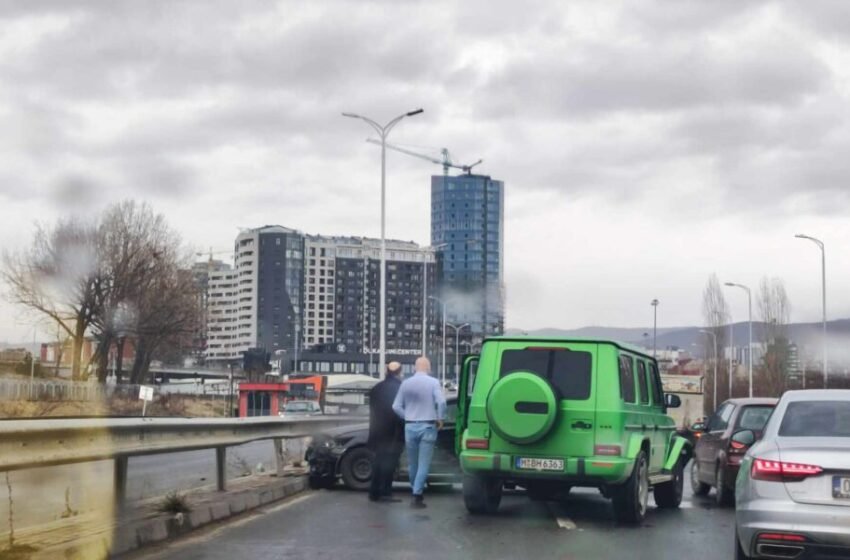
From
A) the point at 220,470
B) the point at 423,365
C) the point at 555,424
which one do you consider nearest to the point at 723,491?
the point at 555,424

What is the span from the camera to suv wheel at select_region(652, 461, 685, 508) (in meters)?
14.5

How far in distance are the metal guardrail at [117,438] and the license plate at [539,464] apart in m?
3.68

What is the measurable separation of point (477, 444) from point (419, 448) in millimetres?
1800

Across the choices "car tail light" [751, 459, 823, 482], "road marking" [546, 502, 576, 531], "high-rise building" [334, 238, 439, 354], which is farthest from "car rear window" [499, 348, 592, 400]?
"high-rise building" [334, 238, 439, 354]

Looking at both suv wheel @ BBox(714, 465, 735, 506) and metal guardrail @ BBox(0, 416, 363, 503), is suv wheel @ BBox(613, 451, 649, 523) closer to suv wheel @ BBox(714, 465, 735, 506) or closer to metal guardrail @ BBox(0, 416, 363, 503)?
suv wheel @ BBox(714, 465, 735, 506)

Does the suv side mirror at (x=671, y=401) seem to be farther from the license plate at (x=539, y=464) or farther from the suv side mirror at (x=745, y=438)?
the suv side mirror at (x=745, y=438)

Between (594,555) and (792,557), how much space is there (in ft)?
7.95

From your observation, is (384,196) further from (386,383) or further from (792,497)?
(792,497)

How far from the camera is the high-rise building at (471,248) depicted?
2830 inches

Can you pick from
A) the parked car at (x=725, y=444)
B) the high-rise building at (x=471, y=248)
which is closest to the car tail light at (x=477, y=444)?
the parked car at (x=725, y=444)

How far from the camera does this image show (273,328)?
129 metres

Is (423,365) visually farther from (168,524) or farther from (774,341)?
(774,341)

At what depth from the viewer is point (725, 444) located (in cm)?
1459

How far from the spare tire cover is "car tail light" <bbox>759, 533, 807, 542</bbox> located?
4343 mm
